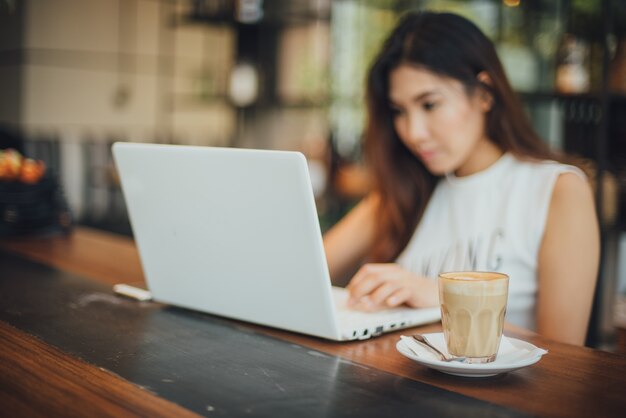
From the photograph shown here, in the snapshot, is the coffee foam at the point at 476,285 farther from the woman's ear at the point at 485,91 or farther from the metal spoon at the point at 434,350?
the woman's ear at the point at 485,91

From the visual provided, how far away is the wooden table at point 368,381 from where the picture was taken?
848 millimetres

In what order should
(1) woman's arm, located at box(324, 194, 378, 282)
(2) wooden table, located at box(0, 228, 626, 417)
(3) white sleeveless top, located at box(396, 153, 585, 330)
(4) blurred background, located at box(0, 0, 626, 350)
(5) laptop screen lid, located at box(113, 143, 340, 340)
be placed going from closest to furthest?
(2) wooden table, located at box(0, 228, 626, 417), (5) laptop screen lid, located at box(113, 143, 340, 340), (3) white sleeveless top, located at box(396, 153, 585, 330), (1) woman's arm, located at box(324, 194, 378, 282), (4) blurred background, located at box(0, 0, 626, 350)

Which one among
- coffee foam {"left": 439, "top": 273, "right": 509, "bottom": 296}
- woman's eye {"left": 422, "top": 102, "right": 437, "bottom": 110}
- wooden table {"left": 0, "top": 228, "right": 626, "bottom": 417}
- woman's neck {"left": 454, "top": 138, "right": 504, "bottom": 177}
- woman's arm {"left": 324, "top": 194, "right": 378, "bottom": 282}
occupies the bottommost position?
woman's arm {"left": 324, "top": 194, "right": 378, "bottom": 282}

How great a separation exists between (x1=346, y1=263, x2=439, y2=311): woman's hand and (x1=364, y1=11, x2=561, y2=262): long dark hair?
613mm

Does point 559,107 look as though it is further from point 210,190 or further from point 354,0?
point 210,190

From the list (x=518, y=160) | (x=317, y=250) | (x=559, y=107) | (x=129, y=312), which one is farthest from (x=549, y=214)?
(x=559, y=107)

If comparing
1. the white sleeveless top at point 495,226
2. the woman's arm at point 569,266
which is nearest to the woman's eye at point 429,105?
the white sleeveless top at point 495,226

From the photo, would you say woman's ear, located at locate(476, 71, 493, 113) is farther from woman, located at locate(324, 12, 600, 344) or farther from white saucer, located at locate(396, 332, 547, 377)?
white saucer, located at locate(396, 332, 547, 377)

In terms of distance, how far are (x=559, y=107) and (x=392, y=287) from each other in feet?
7.21

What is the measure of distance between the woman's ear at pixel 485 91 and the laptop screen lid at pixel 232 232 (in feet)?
2.76

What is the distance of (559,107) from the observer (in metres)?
3.22

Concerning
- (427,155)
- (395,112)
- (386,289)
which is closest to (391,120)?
(395,112)

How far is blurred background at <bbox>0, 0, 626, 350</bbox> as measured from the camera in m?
2.98

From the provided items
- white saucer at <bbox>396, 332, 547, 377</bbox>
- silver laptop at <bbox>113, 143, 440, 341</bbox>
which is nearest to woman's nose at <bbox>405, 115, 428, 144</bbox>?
silver laptop at <bbox>113, 143, 440, 341</bbox>
